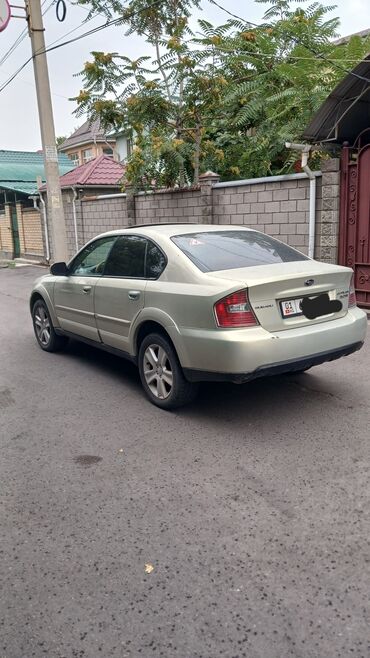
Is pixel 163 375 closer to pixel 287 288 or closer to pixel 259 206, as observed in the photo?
pixel 287 288

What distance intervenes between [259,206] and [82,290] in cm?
515

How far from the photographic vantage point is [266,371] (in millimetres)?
4043

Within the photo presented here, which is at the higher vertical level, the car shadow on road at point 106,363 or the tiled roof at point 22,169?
the tiled roof at point 22,169

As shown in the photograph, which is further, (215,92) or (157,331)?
(215,92)

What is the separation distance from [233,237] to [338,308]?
1210mm

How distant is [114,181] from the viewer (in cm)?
1903

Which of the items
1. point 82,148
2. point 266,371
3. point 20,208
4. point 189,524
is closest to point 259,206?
point 266,371

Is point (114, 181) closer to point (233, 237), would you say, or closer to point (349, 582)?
point (233, 237)

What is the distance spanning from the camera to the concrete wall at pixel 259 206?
874 cm

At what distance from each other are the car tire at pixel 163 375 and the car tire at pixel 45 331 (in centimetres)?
226

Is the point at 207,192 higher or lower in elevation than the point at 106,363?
higher


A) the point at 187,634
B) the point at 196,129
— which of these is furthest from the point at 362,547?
the point at 196,129

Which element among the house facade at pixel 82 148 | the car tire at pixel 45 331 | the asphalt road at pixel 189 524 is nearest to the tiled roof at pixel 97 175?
the car tire at pixel 45 331

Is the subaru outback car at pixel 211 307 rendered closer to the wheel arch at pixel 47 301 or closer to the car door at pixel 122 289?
the car door at pixel 122 289
